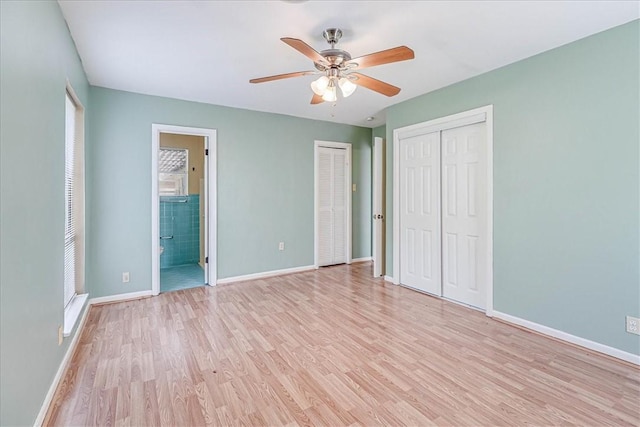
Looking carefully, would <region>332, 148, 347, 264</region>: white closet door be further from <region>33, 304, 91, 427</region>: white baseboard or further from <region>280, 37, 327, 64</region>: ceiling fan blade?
<region>33, 304, 91, 427</region>: white baseboard

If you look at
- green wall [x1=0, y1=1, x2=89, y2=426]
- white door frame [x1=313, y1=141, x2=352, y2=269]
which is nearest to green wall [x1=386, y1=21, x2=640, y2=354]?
white door frame [x1=313, y1=141, x2=352, y2=269]

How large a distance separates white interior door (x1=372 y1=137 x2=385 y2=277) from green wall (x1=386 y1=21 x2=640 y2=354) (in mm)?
1586

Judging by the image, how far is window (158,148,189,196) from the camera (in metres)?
6.09

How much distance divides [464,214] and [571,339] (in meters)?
1.50

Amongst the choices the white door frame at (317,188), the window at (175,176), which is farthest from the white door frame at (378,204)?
the window at (175,176)

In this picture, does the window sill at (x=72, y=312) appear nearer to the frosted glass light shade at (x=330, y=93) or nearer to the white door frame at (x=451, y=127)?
the frosted glass light shade at (x=330, y=93)

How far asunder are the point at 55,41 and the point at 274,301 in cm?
304

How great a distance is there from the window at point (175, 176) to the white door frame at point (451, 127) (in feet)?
13.6

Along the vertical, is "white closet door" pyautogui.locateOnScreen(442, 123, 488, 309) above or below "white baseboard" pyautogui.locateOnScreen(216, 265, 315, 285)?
above

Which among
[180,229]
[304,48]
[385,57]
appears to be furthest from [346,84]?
[180,229]

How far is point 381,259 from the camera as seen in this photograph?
484 cm

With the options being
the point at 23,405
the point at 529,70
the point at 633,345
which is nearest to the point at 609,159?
the point at 529,70

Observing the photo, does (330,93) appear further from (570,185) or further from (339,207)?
(339,207)

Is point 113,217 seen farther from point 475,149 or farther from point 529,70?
point 529,70
